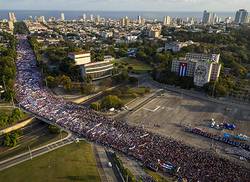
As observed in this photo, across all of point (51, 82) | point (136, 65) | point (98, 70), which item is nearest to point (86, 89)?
point (51, 82)

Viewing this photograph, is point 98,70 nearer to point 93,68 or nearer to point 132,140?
point 93,68

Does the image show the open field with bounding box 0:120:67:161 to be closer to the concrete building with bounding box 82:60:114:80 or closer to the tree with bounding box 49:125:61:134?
the tree with bounding box 49:125:61:134

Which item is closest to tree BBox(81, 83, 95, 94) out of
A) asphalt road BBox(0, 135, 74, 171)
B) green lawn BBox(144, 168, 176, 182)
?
asphalt road BBox(0, 135, 74, 171)

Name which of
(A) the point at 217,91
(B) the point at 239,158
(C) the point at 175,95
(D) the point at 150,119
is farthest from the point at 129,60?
(B) the point at 239,158

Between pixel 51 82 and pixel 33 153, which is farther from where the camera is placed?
pixel 51 82

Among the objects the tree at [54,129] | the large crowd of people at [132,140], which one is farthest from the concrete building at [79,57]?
the tree at [54,129]

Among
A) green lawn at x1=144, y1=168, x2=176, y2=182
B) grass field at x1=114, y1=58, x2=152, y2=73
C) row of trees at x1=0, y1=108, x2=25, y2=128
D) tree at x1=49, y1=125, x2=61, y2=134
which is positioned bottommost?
grass field at x1=114, y1=58, x2=152, y2=73
